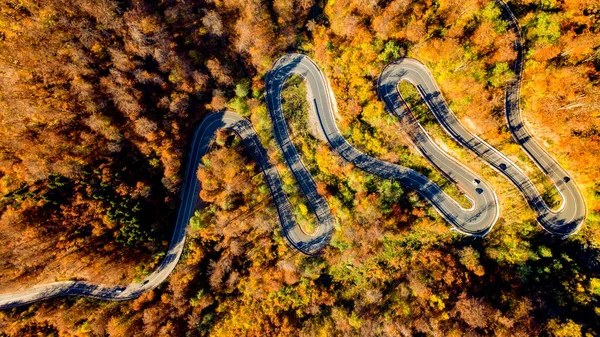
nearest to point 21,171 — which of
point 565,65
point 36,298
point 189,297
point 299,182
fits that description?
point 36,298

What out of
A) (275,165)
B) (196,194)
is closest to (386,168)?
(275,165)

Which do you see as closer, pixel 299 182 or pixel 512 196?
pixel 512 196

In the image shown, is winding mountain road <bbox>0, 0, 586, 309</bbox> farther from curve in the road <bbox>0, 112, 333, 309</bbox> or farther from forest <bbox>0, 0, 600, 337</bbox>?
forest <bbox>0, 0, 600, 337</bbox>

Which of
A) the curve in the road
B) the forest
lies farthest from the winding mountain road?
the forest

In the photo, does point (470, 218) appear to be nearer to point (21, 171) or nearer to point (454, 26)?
point (454, 26)

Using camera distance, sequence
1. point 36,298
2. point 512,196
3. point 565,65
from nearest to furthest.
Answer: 1. point 565,65
2. point 512,196
3. point 36,298

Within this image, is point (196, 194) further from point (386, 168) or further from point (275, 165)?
point (386, 168)
